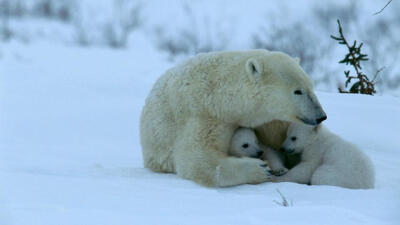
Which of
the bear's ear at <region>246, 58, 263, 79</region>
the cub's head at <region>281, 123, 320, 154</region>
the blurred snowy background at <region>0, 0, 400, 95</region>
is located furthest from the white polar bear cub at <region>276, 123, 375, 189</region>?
the blurred snowy background at <region>0, 0, 400, 95</region>

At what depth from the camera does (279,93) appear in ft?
13.6

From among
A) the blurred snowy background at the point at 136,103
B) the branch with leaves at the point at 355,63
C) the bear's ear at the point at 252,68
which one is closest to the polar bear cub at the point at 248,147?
the blurred snowy background at the point at 136,103

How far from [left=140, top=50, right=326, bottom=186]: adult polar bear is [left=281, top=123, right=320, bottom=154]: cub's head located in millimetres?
258

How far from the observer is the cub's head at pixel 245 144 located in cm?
436

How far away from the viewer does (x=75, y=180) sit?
4.15 m

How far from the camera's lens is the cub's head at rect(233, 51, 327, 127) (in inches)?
162

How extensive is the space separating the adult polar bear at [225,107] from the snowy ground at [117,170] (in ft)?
0.45

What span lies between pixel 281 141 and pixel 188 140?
31.1 inches

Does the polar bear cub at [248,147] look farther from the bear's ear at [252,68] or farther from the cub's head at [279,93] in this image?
the bear's ear at [252,68]

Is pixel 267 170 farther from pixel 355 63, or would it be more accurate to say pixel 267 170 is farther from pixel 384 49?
pixel 384 49

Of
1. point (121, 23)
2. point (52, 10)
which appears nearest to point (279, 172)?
point (121, 23)

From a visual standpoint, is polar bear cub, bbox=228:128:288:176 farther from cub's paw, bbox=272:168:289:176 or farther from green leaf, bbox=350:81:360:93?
green leaf, bbox=350:81:360:93

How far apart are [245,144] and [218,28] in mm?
14581

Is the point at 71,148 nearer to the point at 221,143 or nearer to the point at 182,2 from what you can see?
the point at 221,143
